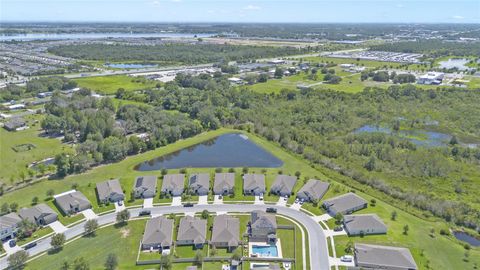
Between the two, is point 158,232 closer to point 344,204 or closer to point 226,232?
point 226,232

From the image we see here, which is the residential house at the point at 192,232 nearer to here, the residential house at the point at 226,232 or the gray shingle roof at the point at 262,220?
the residential house at the point at 226,232

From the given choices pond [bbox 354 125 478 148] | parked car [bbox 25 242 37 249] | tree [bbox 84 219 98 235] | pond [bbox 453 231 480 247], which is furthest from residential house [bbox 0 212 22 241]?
pond [bbox 354 125 478 148]

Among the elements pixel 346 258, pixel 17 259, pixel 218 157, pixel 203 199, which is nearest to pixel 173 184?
pixel 203 199

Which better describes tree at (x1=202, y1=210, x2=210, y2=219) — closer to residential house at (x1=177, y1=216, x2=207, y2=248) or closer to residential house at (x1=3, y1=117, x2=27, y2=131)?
residential house at (x1=177, y1=216, x2=207, y2=248)

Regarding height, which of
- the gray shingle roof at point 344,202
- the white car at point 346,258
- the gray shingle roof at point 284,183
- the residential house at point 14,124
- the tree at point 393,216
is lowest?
the white car at point 346,258

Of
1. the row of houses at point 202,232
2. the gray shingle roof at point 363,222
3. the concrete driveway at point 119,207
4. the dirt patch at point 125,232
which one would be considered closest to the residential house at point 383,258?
the gray shingle roof at point 363,222

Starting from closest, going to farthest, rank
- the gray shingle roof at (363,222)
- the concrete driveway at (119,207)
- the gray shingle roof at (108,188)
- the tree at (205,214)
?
the gray shingle roof at (363,222) < the tree at (205,214) < the concrete driveway at (119,207) < the gray shingle roof at (108,188)
